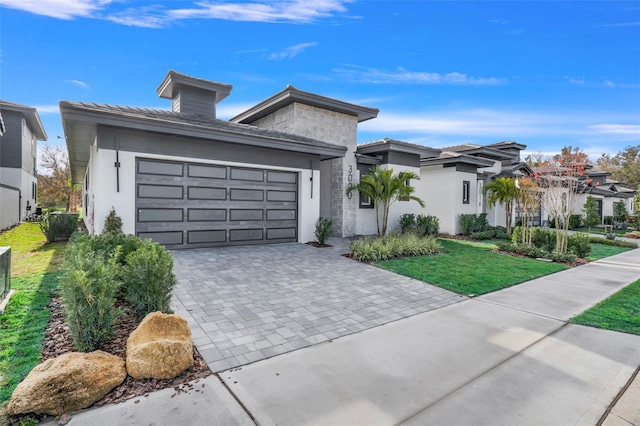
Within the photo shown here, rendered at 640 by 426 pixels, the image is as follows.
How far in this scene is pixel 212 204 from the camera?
9.62 metres

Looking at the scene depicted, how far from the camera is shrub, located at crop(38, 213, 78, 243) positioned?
10750 millimetres

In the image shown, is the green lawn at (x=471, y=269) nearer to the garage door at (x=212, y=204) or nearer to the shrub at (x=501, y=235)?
the garage door at (x=212, y=204)

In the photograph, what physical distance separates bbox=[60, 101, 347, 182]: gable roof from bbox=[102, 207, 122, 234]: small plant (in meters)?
2.22

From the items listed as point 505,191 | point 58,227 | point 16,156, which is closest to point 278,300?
point 58,227

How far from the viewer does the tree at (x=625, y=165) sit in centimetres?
4275

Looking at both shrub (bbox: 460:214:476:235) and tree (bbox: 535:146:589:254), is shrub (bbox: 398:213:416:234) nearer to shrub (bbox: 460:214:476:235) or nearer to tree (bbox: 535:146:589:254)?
shrub (bbox: 460:214:476:235)

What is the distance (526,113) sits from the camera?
19.6 metres

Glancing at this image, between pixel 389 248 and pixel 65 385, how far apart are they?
321 inches

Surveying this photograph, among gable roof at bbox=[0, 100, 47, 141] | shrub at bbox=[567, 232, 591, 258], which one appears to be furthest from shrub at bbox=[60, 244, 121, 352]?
gable roof at bbox=[0, 100, 47, 141]

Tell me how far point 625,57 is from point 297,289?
55.2 ft

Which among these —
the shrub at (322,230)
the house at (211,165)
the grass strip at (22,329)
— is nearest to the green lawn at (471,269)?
the shrub at (322,230)

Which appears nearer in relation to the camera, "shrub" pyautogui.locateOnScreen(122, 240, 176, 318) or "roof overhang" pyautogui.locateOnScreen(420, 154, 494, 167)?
"shrub" pyautogui.locateOnScreen(122, 240, 176, 318)

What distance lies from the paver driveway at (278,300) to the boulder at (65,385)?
0.95 m

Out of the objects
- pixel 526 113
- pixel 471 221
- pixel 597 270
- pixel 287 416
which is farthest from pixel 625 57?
pixel 287 416
